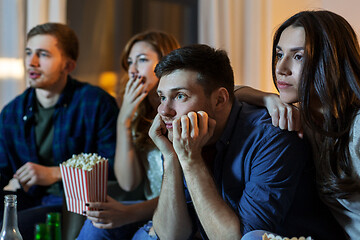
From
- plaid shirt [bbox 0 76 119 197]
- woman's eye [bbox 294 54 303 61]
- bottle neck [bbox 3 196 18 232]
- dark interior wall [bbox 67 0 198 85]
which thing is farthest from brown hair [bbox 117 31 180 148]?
dark interior wall [bbox 67 0 198 85]

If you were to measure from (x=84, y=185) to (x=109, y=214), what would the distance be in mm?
173

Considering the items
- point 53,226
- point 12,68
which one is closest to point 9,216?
point 53,226

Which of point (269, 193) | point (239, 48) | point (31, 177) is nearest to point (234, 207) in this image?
point (269, 193)

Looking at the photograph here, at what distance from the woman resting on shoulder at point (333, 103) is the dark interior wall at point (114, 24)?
109 inches

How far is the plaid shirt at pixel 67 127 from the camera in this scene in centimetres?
274

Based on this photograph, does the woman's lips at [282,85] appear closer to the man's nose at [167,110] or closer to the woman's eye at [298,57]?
the woman's eye at [298,57]

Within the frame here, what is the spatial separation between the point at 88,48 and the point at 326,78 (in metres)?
2.91

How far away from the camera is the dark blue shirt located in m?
1.61

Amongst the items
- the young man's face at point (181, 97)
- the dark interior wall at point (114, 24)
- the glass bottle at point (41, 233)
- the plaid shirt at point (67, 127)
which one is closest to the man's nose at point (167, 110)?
the young man's face at point (181, 97)

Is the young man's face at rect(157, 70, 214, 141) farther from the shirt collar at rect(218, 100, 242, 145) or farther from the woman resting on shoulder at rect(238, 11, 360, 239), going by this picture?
the woman resting on shoulder at rect(238, 11, 360, 239)

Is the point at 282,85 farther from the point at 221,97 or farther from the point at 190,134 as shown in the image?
the point at 190,134

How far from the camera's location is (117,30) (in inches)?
171

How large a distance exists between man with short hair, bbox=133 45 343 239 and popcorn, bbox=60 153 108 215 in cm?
28

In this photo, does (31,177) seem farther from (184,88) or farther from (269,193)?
(269,193)
